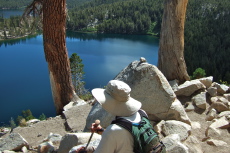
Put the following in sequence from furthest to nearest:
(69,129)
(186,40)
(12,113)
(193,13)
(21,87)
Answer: (193,13) < (186,40) < (21,87) < (12,113) < (69,129)

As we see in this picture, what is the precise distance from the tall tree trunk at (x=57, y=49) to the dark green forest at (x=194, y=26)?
26376 millimetres

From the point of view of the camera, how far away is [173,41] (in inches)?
240

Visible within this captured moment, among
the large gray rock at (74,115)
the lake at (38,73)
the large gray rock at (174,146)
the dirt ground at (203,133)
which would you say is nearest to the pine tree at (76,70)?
the lake at (38,73)

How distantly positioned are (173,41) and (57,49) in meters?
2.83

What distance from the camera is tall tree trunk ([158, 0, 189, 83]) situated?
5996 millimetres

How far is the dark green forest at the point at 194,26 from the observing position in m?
37.8

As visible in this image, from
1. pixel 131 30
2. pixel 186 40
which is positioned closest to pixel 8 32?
pixel 131 30

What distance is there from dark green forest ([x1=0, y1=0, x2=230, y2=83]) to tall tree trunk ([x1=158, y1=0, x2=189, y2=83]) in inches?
1008

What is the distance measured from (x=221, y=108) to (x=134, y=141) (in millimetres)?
3358

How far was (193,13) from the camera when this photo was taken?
58.2 metres

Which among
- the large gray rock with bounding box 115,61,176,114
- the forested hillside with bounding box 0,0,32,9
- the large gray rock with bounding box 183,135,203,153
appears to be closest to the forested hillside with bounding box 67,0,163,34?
the forested hillside with bounding box 0,0,32,9

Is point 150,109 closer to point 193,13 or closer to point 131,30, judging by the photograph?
point 193,13

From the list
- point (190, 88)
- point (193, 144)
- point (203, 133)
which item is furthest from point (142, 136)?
point (190, 88)

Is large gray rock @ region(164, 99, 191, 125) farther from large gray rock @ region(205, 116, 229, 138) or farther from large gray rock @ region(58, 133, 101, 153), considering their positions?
large gray rock @ region(58, 133, 101, 153)
